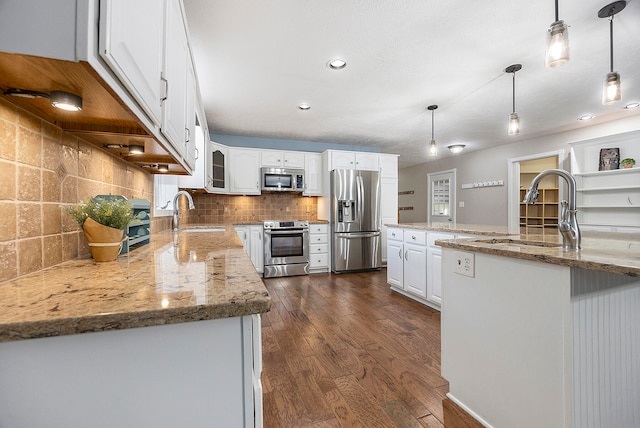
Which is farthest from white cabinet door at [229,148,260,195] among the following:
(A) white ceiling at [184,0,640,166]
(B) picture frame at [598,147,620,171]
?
(B) picture frame at [598,147,620,171]

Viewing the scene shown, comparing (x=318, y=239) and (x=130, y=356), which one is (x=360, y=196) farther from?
(x=130, y=356)

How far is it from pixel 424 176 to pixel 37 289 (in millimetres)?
7591

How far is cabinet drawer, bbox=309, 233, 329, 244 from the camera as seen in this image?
15.1 feet

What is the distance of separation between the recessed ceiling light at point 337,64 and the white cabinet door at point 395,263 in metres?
2.06

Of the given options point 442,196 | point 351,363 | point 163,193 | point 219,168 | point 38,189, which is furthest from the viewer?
point 442,196

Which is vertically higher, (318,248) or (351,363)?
(318,248)

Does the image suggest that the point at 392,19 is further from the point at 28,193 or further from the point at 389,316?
the point at 389,316

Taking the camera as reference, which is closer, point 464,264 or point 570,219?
point 570,219

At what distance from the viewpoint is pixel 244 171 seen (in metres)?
4.50

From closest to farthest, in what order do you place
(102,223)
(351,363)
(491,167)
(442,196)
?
(102,223), (351,363), (491,167), (442,196)

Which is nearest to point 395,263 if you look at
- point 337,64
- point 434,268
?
point 434,268

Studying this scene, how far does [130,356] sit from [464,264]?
1448mm

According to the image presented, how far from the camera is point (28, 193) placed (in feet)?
2.81

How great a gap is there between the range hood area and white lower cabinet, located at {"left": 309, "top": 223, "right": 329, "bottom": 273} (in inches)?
134
